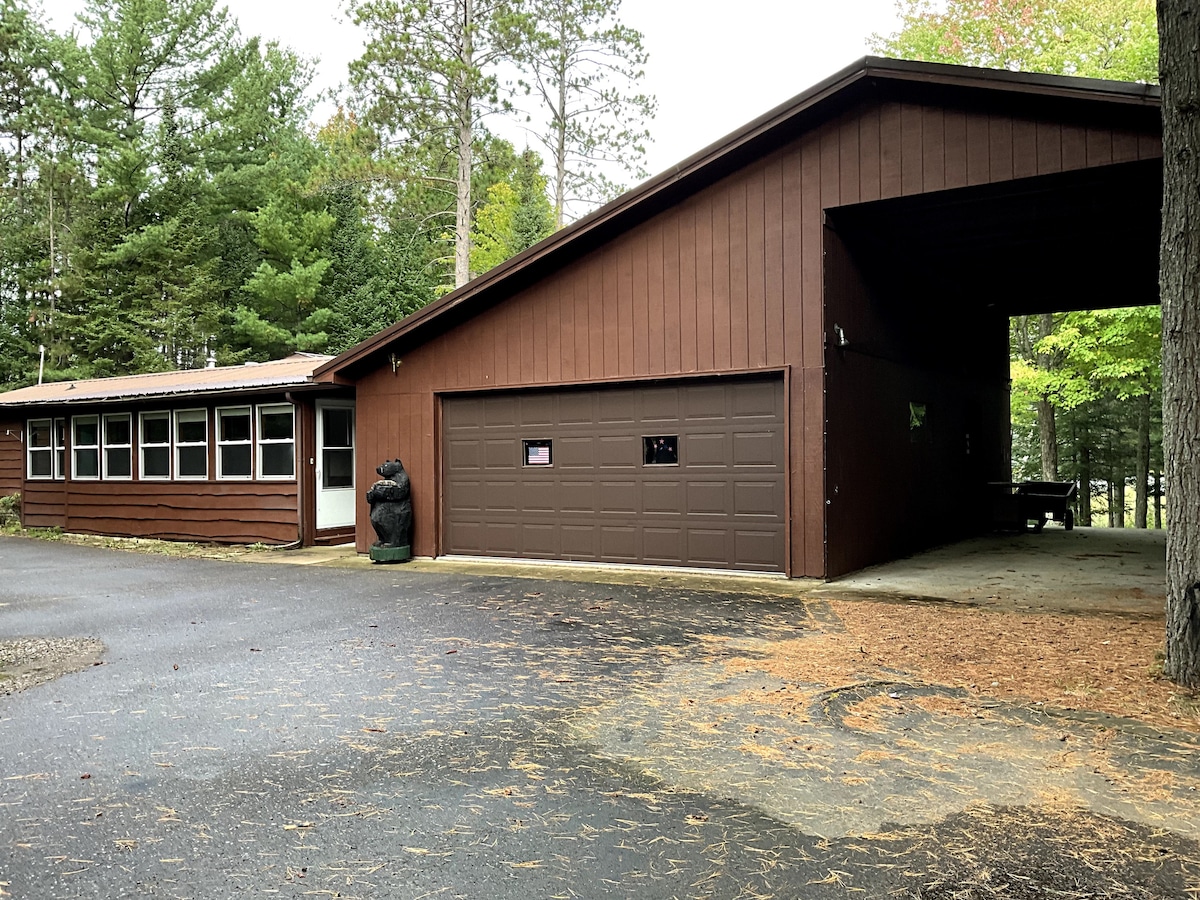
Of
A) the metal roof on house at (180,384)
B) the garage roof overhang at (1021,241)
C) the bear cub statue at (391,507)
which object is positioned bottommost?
the bear cub statue at (391,507)

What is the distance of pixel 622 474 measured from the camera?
33.9 feet

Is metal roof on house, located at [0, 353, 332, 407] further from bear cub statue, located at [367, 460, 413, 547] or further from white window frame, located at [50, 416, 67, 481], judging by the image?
bear cub statue, located at [367, 460, 413, 547]

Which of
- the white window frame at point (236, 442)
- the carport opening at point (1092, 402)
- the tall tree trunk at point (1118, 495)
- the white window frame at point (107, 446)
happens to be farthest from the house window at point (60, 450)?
the tall tree trunk at point (1118, 495)

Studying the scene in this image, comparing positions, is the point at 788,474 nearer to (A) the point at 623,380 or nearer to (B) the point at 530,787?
(A) the point at 623,380

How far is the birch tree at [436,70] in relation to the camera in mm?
19484

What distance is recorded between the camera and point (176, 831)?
2979mm

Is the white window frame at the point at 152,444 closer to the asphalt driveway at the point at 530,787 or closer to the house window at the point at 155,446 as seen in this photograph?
the house window at the point at 155,446

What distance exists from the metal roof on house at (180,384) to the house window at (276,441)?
0.57m

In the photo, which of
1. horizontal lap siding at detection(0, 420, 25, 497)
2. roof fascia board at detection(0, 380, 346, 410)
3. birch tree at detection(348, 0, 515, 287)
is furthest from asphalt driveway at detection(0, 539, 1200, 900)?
birch tree at detection(348, 0, 515, 287)

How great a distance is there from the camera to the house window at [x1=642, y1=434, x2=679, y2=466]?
392 inches

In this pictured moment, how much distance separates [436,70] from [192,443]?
10954mm

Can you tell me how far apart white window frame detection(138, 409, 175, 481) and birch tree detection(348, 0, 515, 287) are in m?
7.75

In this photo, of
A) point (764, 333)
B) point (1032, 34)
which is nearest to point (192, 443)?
point (764, 333)

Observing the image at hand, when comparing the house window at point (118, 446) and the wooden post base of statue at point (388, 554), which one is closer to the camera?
the wooden post base of statue at point (388, 554)
